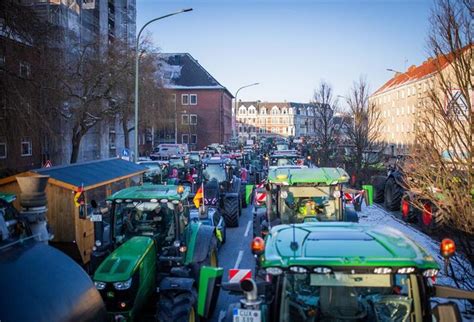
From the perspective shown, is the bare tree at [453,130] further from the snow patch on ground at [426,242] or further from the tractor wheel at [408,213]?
the tractor wheel at [408,213]

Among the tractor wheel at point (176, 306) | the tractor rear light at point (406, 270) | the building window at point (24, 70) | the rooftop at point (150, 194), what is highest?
the building window at point (24, 70)

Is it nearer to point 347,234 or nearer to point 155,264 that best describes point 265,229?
point 155,264

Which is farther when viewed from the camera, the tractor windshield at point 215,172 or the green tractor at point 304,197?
the tractor windshield at point 215,172

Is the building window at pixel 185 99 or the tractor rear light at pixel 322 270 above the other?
the building window at pixel 185 99

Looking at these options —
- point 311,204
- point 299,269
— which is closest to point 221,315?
point 311,204

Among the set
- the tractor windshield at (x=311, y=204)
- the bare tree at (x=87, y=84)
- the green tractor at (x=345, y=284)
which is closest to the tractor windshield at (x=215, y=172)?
the tractor windshield at (x=311, y=204)

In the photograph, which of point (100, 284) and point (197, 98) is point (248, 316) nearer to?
point (100, 284)
